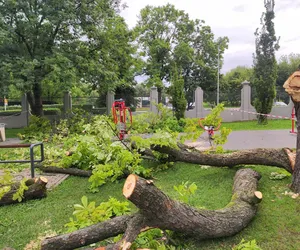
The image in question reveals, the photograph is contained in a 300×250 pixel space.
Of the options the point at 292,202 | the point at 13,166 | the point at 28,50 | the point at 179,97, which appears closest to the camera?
the point at 292,202

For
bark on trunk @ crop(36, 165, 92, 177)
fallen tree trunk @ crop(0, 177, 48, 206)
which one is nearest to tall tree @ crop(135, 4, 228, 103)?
bark on trunk @ crop(36, 165, 92, 177)

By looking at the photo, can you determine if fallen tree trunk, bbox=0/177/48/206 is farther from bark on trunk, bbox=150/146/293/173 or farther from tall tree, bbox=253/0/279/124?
tall tree, bbox=253/0/279/124

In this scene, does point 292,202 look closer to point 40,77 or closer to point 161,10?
point 40,77

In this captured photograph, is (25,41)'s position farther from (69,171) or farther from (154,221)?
(154,221)

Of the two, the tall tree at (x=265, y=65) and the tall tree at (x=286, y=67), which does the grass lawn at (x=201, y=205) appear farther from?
the tall tree at (x=286, y=67)

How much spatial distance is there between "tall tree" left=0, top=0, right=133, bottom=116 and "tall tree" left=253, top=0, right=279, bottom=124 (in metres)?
7.26

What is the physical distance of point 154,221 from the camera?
8.13 ft

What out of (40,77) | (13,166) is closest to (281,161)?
(13,166)

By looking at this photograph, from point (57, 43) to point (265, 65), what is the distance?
10.5 metres

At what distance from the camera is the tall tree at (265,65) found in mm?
14777

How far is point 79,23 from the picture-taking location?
1360cm

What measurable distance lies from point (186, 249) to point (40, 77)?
1088cm

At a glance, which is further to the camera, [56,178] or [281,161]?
[56,178]

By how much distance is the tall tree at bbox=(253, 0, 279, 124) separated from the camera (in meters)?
14.8
